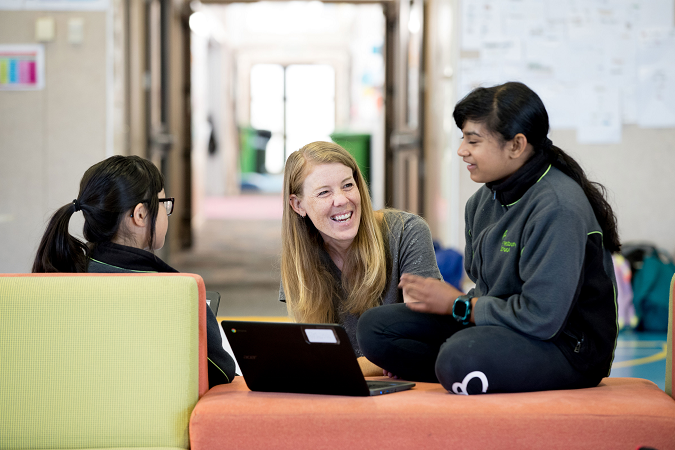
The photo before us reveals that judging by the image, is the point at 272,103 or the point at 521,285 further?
the point at 272,103

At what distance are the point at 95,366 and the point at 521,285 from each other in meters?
0.90

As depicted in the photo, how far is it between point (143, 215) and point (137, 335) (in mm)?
349

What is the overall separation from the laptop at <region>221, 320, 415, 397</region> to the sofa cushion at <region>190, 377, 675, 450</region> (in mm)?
55

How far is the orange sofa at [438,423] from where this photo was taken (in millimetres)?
1391

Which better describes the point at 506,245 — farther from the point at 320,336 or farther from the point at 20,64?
the point at 20,64

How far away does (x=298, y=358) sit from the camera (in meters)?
1.48

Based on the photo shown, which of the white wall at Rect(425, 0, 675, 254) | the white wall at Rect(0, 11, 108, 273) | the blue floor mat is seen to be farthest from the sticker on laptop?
the white wall at Rect(0, 11, 108, 273)

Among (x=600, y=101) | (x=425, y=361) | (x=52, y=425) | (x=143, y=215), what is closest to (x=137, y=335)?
(x=52, y=425)

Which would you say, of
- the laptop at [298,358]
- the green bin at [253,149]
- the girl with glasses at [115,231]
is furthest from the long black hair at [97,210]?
the green bin at [253,149]

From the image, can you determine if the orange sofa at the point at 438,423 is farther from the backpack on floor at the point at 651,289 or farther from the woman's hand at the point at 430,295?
the backpack on floor at the point at 651,289

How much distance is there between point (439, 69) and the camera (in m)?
4.82

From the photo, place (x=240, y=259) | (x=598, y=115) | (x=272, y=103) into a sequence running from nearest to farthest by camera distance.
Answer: (x=598, y=115) < (x=240, y=259) < (x=272, y=103)

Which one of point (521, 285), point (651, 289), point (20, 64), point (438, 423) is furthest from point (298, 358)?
point (20, 64)

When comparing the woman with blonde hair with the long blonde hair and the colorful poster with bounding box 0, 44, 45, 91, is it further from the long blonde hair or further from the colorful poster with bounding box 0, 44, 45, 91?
the colorful poster with bounding box 0, 44, 45, 91
